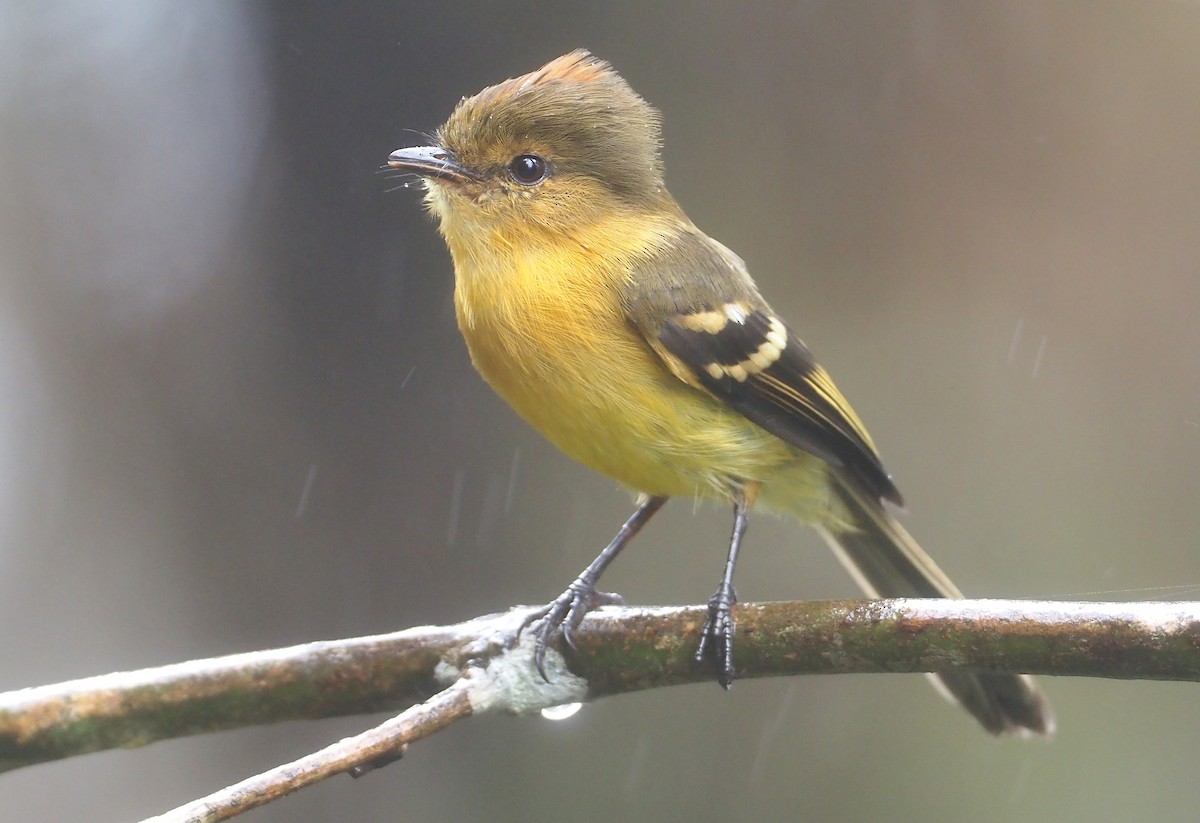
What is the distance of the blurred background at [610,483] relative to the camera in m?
3.59

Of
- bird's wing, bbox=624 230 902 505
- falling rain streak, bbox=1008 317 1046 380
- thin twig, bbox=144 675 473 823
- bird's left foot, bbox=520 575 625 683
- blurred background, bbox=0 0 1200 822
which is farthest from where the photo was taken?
falling rain streak, bbox=1008 317 1046 380

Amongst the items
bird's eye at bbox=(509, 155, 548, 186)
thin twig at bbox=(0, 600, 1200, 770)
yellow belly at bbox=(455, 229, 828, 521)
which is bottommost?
thin twig at bbox=(0, 600, 1200, 770)

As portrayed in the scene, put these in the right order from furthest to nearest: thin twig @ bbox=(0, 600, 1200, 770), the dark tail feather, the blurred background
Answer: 1. the blurred background
2. the dark tail feather
3. thin twig @ bbox=(0, 600, 1200, 770)

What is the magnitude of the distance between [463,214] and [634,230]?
39 centimetres

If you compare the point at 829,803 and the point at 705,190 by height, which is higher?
the point at 705,190

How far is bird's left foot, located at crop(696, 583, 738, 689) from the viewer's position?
208cm

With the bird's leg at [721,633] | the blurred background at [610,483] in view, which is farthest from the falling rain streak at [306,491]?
the bird's leg at [721,633]

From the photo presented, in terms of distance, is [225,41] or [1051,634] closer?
[1051,634]

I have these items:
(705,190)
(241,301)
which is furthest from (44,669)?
(705,190)

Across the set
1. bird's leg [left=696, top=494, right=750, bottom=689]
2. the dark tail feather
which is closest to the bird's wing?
the dark tail feather

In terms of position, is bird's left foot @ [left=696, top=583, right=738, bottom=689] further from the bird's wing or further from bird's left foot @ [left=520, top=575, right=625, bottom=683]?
the bird's wing

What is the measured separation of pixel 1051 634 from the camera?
5.89 feet

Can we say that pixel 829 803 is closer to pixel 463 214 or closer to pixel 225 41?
pixel 463 214

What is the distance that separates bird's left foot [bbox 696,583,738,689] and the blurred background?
1.61 metres
